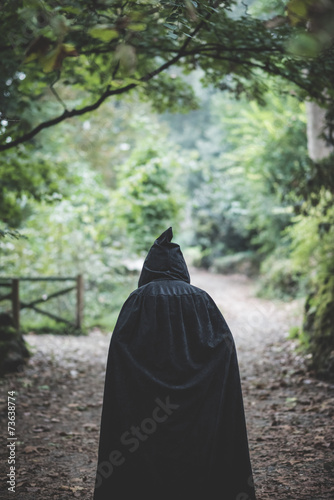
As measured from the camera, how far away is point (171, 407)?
Result: 285cm

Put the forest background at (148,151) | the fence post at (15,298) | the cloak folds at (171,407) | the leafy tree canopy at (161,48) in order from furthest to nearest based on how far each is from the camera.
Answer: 1. the fence post at (15,298)
2. the forest background at (148,151)
3. the leafy tree canopy at (161,48)
4. the cloak folds at (171,407)

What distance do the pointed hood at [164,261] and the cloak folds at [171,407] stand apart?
0.32 feet

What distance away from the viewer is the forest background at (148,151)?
3.65 metres

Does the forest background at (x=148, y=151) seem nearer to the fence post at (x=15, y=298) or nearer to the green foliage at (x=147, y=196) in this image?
the green foliage at (x=147, y=196)

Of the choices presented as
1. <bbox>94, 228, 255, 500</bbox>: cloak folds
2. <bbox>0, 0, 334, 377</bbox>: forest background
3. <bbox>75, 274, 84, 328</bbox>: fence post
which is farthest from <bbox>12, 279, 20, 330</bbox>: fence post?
<bbox>94, 228, 255, 500</bbox>: cloak folds

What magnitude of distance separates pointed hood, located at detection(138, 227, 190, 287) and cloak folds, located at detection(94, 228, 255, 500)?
96 millimetres

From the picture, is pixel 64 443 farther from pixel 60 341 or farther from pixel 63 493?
pixel 60 341

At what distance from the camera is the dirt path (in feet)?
12.2

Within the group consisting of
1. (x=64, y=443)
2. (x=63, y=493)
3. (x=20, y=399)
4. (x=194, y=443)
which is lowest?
(x=20, y=399)

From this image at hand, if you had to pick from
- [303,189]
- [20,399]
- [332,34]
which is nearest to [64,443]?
[20,399]

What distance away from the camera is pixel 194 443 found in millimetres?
2830

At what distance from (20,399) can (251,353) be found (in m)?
4.76

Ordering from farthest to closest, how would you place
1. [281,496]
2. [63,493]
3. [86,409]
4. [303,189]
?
1. [303,189]
2. [86,409]
3. [63,493]
4. [281,496]

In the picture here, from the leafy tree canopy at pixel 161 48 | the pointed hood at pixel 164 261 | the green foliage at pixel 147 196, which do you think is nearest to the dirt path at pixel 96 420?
the pointed hood at pixel 164 261
